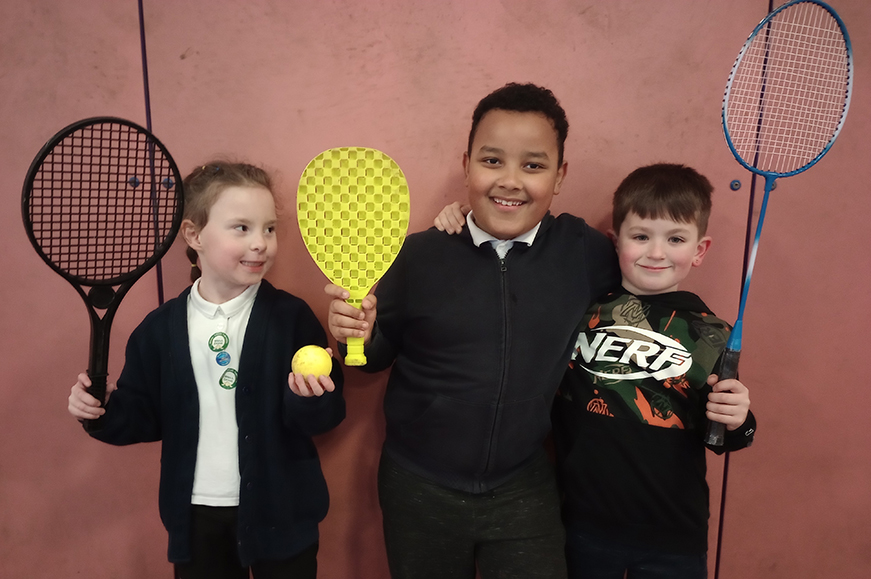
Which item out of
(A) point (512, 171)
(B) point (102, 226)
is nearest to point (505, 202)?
(A) point (512, 171)

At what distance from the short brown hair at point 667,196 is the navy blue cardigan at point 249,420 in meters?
0.76

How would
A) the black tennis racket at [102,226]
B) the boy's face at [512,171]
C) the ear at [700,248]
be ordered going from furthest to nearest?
the ear at [700,248] < the boy's face at [512,171] < the black tennis racket at [102,226]

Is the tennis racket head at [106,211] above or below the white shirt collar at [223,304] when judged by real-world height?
above

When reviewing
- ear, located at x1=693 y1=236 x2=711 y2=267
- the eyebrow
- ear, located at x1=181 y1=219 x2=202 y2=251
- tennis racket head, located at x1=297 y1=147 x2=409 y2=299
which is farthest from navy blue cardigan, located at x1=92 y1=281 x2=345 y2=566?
ear, located at x1=693 y1=236 x2=711 y2=267

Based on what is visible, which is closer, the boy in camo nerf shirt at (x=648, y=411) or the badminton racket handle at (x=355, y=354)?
the badminton racket handle at (x=355, y=354)

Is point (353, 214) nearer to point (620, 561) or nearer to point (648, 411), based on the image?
point (648, 411)

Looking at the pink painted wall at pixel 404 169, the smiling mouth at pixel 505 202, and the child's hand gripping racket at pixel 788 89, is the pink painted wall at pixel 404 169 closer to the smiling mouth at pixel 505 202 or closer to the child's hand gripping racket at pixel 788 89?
the child's hand gripping racket at pixel 788 89

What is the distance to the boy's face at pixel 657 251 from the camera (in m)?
1.08

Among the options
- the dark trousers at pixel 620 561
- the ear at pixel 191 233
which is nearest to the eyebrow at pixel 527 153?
the ear at pixel 191 233

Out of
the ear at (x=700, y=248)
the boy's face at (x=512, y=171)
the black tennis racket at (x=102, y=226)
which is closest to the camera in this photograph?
the black tennis racket at (x=102, y=226)

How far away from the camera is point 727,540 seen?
1436mm

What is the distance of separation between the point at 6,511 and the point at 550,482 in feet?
4.68

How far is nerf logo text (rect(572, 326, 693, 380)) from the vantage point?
105 cm

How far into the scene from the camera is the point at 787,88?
1250 millimetres
